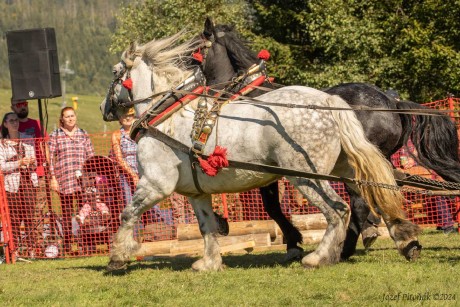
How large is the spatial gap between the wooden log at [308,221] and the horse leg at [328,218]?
3571 mm

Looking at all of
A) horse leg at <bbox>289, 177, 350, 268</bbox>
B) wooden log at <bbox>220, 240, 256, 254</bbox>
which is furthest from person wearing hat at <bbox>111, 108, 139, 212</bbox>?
horse leg at <bbox>289, 177, 350, 268</bbox>

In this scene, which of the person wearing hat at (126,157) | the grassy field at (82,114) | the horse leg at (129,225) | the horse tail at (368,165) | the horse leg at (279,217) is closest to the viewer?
the horse tail at (368,165)

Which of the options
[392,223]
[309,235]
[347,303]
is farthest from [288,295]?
[309,235]

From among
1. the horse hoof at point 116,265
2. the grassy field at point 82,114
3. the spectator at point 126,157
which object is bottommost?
the horse hoof at point 116,265

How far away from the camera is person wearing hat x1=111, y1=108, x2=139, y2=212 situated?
11523 millimetres

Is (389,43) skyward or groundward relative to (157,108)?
skyward

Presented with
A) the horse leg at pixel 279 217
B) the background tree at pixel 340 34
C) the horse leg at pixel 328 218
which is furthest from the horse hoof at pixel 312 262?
the background tree at pixel 340 34

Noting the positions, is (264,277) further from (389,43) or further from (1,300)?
(389,43)

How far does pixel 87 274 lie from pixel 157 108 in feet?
6.58

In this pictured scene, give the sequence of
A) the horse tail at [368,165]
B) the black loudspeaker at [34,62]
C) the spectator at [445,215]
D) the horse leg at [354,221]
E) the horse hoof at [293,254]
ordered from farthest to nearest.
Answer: the black loudspeaker at [34,62], the spectator at [445,215], the horse hoof at [293,254], the horse leg at [354,221], the horse tail at [368,165]

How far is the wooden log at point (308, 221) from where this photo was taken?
11.6m

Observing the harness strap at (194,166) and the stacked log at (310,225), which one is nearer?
the harness strap at (194,166)

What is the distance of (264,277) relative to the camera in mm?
7660

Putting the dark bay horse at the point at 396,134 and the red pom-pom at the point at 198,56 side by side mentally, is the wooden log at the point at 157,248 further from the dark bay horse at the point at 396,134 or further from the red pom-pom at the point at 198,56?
the dark bay horse at the point at 396,134
